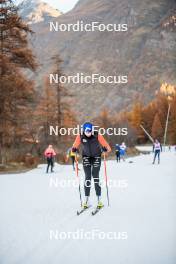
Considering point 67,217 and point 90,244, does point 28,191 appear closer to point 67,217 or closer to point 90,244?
point 67,217

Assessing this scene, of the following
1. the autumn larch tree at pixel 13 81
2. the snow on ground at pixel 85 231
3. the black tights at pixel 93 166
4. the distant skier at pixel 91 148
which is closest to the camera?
the snow on ground at pixel 85 231

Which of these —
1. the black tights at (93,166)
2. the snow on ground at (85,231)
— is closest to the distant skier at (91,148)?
the black tights at (93,166)

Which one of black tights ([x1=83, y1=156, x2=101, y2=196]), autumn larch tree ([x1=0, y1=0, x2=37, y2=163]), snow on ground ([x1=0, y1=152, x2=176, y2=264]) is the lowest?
snow on ground ([x1=0, y1=152, x2=176, y2=264])

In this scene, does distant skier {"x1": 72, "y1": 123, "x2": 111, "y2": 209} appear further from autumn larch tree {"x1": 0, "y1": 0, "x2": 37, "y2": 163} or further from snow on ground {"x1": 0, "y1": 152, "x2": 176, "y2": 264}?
autumn larch tree {"x1": 0, "y1": 0, "x2": 37, "y2": 163}

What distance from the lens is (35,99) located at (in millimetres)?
18812

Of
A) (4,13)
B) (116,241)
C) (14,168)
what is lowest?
(14,168)

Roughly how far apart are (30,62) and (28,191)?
972 cm

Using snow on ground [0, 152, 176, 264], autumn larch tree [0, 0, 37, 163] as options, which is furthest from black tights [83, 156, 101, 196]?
autumn larch tree [0, 0, 37, 163]

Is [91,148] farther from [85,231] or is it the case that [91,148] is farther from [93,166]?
[85,231]

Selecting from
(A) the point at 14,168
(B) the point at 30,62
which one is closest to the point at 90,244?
(A) the point at 14,168

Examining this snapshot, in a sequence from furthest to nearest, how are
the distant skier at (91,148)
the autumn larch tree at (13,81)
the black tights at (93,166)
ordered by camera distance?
the autumn larch tree at (13,81) < the black tights at (93,166) < the distant skier at (91,148)

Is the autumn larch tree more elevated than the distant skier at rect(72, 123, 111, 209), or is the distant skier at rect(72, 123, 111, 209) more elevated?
the autumn larch tree

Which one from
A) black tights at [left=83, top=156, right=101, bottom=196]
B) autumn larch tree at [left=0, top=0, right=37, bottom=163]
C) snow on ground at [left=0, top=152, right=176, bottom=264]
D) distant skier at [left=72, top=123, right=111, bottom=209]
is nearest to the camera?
snow on ground at [left=0, top=152, right=176, bottom=264]

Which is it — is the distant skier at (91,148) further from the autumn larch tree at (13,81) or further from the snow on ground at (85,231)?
the autumn larch tree at (13,81)
